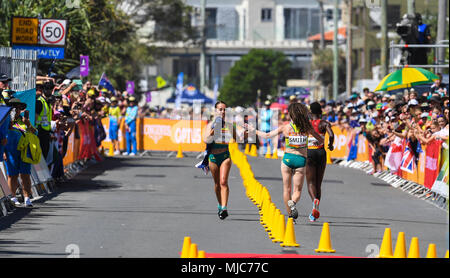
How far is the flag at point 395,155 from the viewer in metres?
23.9

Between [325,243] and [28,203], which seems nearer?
[325,243]

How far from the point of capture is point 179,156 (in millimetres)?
34594

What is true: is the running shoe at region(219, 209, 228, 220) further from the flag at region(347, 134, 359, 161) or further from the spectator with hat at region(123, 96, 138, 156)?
the spectator with hat at region(123, 96, 138, 156)

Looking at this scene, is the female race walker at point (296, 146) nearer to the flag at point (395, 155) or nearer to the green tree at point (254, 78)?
the flag at point (395, 155)

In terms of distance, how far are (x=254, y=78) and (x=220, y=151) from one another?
68056 millimetres

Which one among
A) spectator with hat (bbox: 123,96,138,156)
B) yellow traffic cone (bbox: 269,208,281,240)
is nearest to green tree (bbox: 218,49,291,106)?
spectator with hat (bbox: 123,96,138,156)

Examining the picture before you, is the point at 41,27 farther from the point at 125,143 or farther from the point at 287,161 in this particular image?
the point at 125,143

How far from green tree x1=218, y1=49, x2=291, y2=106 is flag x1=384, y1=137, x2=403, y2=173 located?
2330 inches

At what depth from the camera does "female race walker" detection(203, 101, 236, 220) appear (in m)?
15.8

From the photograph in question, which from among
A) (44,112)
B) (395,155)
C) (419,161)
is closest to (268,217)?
(44,112)

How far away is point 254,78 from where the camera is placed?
8381cm

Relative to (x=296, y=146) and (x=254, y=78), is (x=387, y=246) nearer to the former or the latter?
(x=296, y=146)

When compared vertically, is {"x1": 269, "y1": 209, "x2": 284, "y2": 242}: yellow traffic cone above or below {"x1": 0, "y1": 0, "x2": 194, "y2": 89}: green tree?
below
